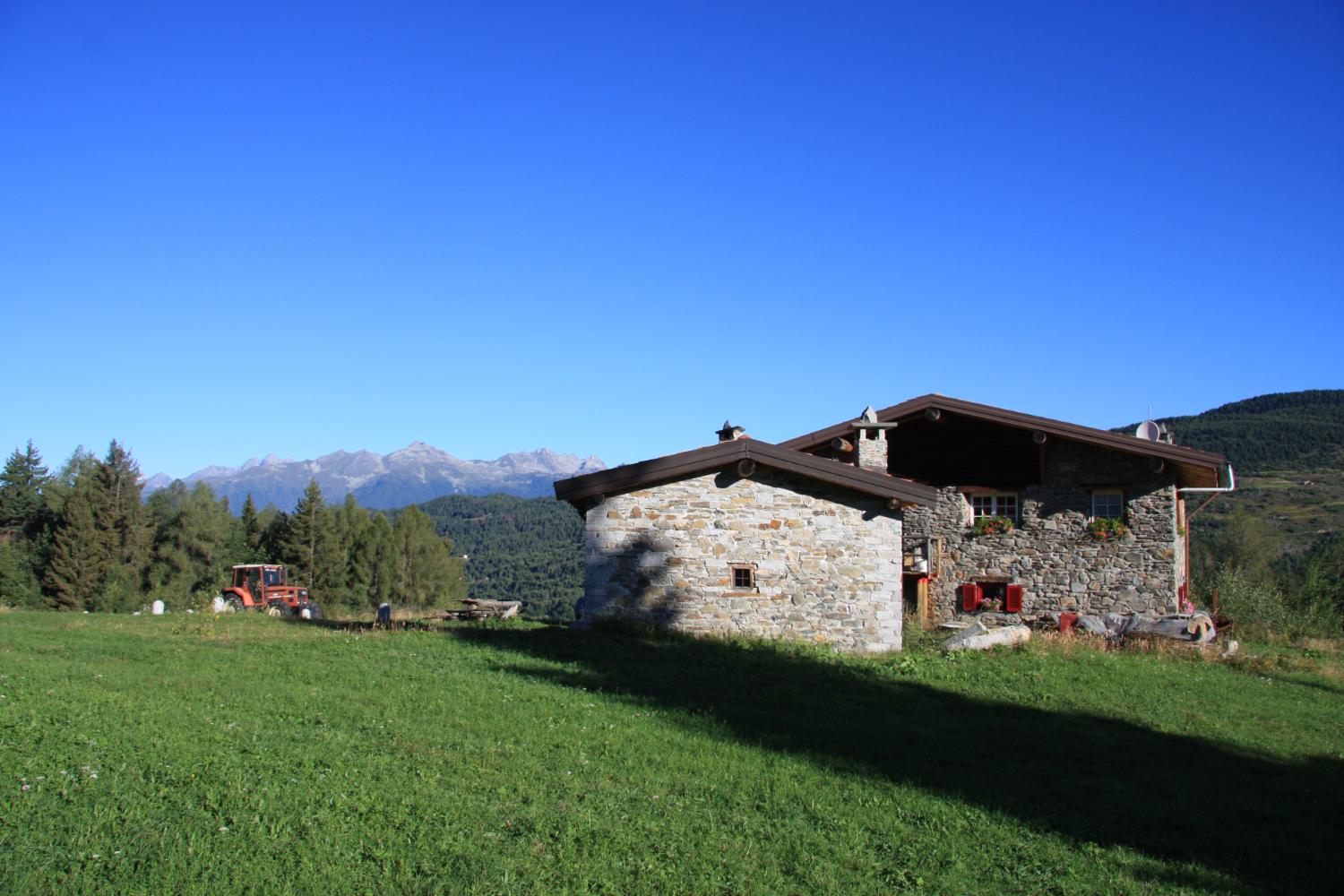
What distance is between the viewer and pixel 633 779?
815 centimetres

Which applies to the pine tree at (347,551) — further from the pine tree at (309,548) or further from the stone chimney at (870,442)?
→ the stone chimney at (870,442)

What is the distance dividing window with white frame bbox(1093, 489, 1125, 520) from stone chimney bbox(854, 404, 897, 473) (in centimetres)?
584

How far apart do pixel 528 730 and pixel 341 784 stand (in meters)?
2.40

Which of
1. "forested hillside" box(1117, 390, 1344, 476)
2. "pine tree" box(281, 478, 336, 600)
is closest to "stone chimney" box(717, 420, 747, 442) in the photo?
"pine tree" box(281, 478, 336, 600)

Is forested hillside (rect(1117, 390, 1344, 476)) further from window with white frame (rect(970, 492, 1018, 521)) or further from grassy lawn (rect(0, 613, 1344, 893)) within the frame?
grassy lawn (rect(0, 613, 1344, 893))

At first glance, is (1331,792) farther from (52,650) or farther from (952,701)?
(52,650)

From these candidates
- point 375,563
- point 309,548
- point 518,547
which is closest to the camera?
point 309,548

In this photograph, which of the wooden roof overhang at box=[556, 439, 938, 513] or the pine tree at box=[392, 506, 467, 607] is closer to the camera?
the wooden roof overhang at box=[556, 439, 938, 513]

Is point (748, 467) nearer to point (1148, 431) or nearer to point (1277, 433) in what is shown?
point (1148, 431)

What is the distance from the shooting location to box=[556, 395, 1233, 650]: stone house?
17328 millimetres

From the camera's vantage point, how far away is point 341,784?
Answer: 24.5ft

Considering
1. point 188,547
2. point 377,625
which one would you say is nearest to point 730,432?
point 377,625

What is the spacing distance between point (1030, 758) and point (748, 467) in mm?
8465

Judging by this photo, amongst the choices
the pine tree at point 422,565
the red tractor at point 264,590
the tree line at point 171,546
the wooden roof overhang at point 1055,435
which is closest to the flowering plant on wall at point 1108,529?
the wooden roof overhang at point 1055,435
